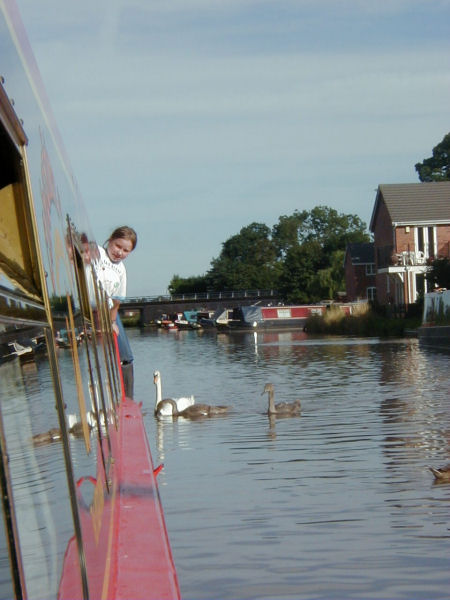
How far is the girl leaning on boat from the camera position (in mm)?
7289

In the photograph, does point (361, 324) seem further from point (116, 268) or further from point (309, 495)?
point (116, 268)

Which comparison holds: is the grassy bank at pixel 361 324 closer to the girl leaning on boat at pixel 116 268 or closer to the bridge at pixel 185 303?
the girl leaning on boat at pixel 116 268

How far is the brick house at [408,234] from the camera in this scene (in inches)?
2146

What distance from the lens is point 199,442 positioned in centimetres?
1307

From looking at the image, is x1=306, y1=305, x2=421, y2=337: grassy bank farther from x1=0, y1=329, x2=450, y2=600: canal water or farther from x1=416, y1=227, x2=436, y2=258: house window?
x1=0, y1=329, x2=450, y2=600: canal water

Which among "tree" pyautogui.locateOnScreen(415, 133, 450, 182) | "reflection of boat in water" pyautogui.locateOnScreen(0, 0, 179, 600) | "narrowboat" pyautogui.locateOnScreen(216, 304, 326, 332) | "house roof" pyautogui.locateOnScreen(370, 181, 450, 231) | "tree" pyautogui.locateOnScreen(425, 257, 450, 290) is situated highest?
"tree" pyautogui.locateOnScreen(415, 133, 450, 182)

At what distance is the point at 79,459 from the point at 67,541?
74cm

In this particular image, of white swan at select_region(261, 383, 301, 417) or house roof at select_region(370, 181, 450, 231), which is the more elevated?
house roof at select_region(370, 181, 450, 231)

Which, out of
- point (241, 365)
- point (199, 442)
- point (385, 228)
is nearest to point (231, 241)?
point (385, 228)

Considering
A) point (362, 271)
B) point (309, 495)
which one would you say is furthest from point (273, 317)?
point (309, 495)

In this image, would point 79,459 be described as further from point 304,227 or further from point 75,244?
point 304,227

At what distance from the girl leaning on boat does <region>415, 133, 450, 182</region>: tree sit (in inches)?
3381

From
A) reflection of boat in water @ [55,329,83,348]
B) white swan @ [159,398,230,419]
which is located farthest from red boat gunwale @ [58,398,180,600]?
white swan @ [159,398,230,419]

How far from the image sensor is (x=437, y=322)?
35.0 meters
